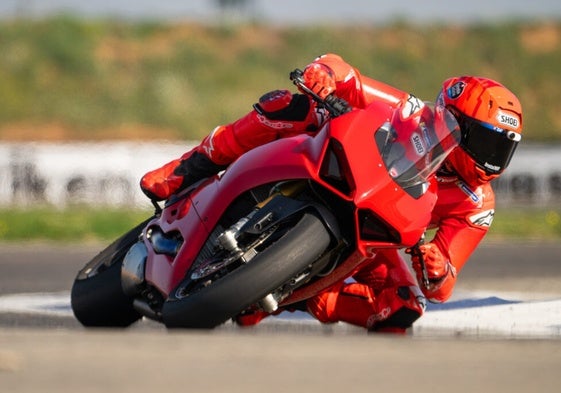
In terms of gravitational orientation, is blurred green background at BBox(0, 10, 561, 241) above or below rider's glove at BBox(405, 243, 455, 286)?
below

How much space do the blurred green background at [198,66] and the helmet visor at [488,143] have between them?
841 inches

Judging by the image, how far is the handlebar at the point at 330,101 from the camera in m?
5.29

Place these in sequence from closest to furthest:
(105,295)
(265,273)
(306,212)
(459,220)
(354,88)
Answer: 1. (265,273)
2. (306,212)
3. (354,88)
4. (459,220)
5. (105,295)

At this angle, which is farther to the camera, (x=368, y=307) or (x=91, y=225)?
(x=91, y=225)

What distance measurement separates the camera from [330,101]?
5344 millimetres

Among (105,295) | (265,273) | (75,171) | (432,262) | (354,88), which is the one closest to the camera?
(265,273)

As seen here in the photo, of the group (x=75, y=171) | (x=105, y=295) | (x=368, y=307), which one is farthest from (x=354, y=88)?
(x=75, y=171)

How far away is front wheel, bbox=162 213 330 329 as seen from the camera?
4.79 m

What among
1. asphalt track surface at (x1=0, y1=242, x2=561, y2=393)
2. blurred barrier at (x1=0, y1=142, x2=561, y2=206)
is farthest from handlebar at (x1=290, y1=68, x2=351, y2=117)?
blurred barrier at (x1=0, y1=142, x2=561, y2=206)

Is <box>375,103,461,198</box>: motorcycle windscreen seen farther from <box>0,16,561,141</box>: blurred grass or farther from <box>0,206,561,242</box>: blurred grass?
<box>0,16,561,141</box>: blurred grass

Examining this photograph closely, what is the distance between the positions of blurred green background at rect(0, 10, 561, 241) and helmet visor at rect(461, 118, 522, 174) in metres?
21.4

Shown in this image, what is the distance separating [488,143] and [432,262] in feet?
1.94

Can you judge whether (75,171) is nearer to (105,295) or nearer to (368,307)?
(105,295)

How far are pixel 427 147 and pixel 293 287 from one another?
0.83m
